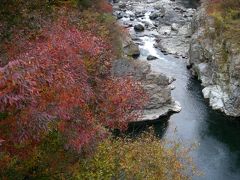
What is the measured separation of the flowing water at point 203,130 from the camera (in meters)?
30.1

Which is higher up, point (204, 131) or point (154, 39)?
point (154, 39)

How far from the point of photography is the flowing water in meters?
30.1

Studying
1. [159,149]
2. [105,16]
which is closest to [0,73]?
[159,149]

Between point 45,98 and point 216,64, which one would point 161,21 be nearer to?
point 216,64

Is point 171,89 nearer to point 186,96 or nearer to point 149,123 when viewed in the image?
point 186,96

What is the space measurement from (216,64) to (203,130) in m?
10.7

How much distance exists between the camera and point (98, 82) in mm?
20234

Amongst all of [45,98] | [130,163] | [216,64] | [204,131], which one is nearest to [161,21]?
[216,64]

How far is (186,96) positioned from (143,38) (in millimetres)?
16609

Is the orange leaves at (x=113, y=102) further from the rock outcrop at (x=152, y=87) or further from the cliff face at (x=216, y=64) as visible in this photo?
the cliff face at (x=216, y=64)

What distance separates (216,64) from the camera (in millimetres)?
43344

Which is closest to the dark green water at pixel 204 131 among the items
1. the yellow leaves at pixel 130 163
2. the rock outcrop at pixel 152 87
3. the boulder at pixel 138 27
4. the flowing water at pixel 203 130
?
the flowing water at pixel 203 130

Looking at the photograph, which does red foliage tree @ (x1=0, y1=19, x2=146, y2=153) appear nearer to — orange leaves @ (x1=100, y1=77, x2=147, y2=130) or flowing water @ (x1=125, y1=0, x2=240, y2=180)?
orange leaves @ (x1=100, y1=77, x2=147, y2=130)

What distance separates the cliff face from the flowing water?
99cm
